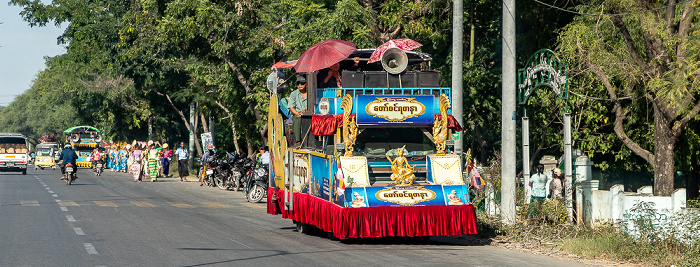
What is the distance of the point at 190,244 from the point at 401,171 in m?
3.63

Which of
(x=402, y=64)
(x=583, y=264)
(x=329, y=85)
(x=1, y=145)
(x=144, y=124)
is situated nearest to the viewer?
(x=583, y=264)

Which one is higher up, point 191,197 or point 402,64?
point 402,64

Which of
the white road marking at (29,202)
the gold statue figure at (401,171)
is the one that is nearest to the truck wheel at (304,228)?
the gold statue figure at (401,171)

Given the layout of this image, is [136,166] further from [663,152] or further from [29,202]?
[663,152]

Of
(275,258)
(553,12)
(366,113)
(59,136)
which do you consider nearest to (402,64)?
(366,113)

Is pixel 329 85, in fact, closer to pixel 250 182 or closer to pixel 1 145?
pixel 250 182

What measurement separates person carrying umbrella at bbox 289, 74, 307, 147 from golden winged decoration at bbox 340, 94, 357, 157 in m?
2.14

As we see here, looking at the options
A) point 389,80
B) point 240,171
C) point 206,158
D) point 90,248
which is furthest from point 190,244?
point 206,158

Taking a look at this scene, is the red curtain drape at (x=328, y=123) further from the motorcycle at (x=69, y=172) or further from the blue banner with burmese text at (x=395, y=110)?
the motorcycle at (x=69, y=172)

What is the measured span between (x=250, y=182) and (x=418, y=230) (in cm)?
1353

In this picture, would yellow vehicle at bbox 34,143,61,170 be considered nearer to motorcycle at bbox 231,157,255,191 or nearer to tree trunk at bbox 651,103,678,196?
motorcycle at bbox 231,157,255,191

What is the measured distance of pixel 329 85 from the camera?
1591 centimetres

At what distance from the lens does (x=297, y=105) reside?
53.7 ft

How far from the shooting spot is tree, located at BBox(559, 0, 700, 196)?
1656 cm
